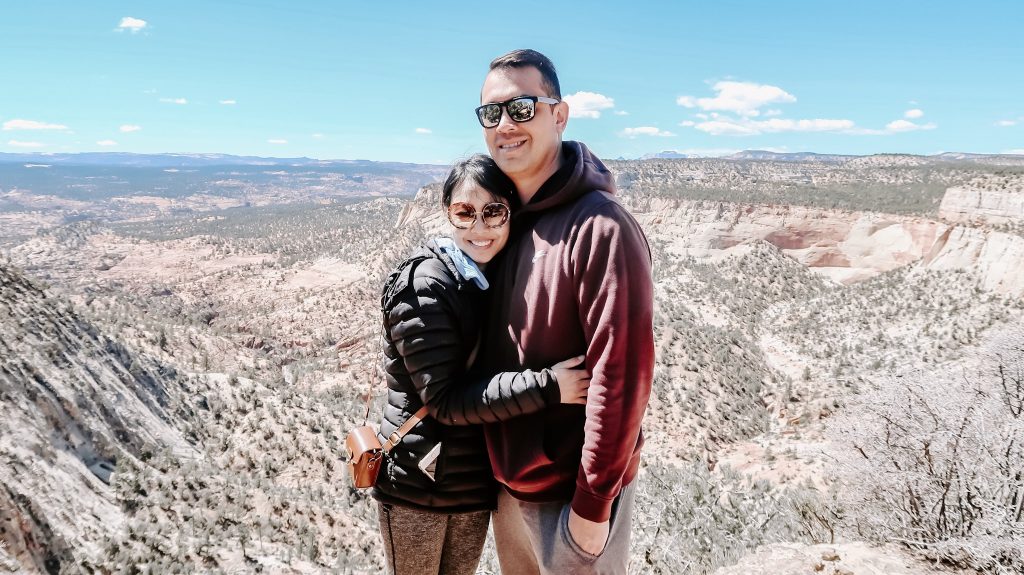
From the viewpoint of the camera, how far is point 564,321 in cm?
182

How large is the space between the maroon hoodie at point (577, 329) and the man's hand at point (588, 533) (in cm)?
4

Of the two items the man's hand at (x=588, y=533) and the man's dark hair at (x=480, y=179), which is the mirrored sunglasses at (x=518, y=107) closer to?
the man's dark hair at (x=480, y=179)

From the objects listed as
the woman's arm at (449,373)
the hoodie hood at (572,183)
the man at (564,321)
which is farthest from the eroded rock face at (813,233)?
the woman's arm at (449,373)

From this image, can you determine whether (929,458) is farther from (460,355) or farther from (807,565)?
(460,355)

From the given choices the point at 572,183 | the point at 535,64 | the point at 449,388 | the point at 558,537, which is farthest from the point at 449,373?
the point at 535,64

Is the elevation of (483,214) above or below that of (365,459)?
above

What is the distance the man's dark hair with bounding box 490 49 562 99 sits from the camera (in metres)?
1.93

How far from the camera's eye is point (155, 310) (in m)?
26.9

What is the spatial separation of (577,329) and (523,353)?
203 mm

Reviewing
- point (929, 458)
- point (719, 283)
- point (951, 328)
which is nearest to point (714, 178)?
point (719, 283)

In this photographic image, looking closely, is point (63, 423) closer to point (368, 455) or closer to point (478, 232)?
point (368, 455)

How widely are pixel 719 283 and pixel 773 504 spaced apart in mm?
20333

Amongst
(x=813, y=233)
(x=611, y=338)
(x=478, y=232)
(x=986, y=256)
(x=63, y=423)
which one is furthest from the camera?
(x=813, y=233)

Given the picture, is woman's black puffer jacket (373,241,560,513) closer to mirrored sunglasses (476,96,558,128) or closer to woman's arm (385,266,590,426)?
woman's arm (385,266,590,426)
